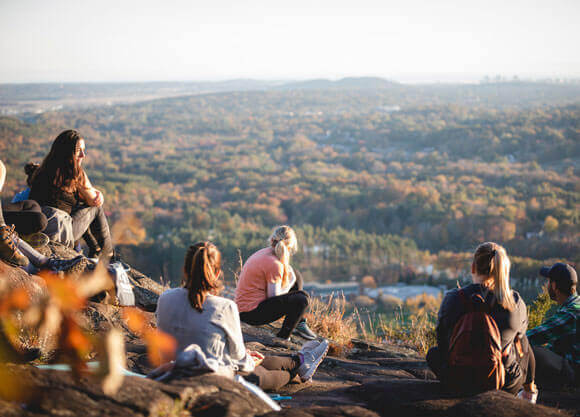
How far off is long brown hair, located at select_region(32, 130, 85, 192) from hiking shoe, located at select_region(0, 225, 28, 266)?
803mm

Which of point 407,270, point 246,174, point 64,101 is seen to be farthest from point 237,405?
point 64,101

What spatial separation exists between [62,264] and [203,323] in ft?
4.94

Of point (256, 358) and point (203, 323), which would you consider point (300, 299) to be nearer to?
point (256, 358)

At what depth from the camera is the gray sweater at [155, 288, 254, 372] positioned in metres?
2.47

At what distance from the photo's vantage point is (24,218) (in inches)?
146

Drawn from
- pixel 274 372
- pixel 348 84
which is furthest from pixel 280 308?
pixel 348 84

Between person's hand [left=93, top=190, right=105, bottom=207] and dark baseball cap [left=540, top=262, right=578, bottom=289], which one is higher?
person's hand [left=93, top=190, right=105, bottom=207]

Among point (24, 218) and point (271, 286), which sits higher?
point (24, 218)

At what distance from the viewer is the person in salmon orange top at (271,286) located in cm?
402

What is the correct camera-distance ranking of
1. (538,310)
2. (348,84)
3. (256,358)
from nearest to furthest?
(256,358), (538,310), (348,84)

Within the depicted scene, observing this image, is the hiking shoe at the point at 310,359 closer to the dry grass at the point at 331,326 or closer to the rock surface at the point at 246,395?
the rock surface at the point at 246,395

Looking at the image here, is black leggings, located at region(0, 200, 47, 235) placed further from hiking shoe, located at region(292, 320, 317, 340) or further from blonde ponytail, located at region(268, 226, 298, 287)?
hiking shoe, located at region(292, 320, 317, 340)

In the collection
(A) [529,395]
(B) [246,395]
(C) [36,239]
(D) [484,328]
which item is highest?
(C) [36,239]

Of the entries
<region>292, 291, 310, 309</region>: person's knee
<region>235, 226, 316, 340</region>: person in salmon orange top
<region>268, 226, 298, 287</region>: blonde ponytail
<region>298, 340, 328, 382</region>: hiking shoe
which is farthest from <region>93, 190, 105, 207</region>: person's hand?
<region>298, 340, 328, 382</region>: hiking shoe
